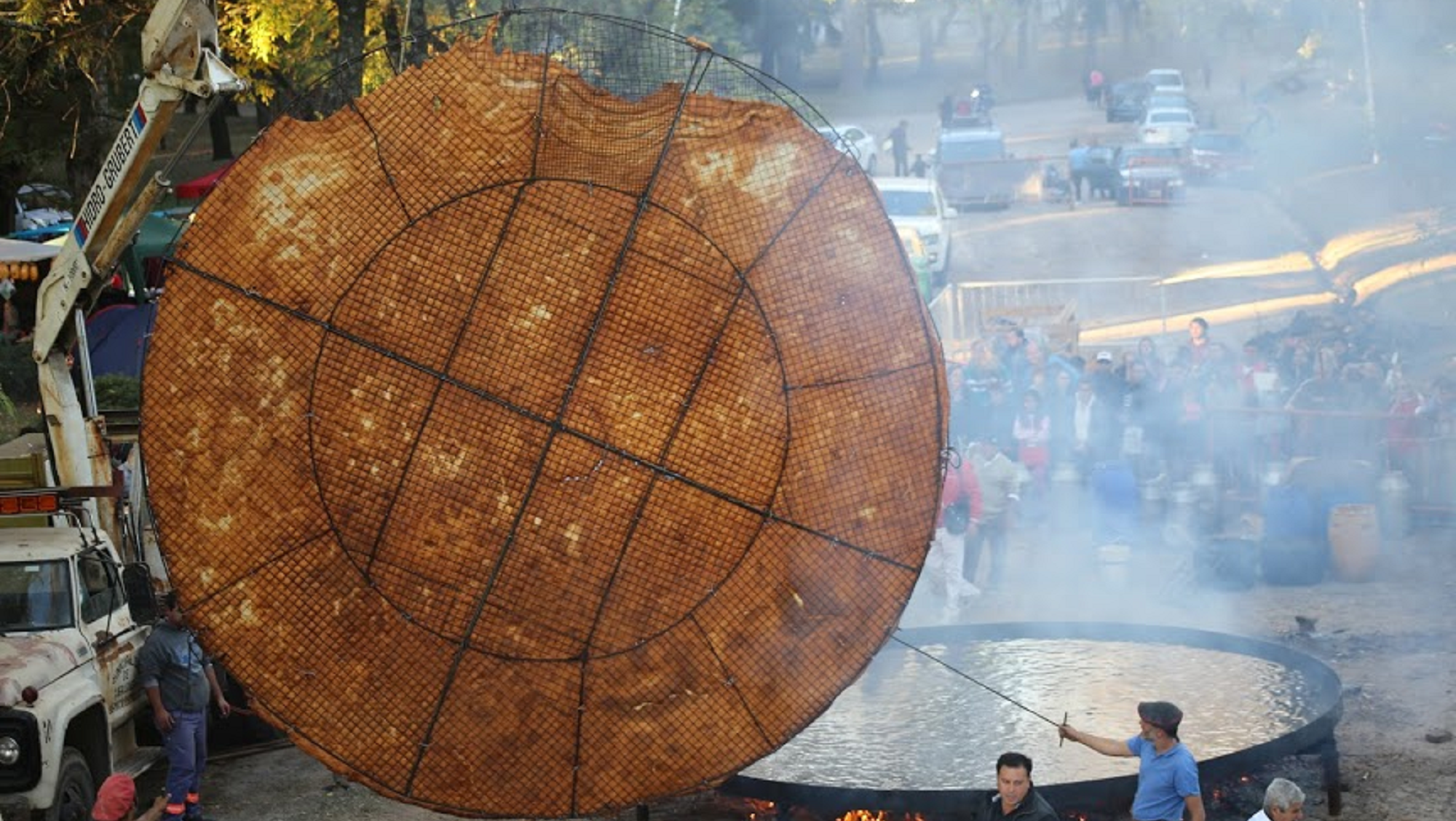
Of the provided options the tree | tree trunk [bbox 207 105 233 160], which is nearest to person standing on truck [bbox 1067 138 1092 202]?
tree trunk [bbox 207 105 233 160]

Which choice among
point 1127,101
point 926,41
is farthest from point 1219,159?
point 926,41

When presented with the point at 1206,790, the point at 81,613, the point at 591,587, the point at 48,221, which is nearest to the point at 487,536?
the point at 591,587

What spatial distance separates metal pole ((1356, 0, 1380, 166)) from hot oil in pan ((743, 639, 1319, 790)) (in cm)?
2043

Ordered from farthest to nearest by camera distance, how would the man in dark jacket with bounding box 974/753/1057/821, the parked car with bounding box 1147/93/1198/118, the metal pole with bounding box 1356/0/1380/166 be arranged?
the parked car with bounding box 1147/93/1198/118 → the metal pole with bounding box 1356/0/1380/166 → the man in dark jacket with bounding box 974/753/1057/821

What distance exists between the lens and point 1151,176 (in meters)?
39.8

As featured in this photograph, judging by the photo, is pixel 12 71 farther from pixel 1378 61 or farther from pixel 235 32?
pixel 1378 61

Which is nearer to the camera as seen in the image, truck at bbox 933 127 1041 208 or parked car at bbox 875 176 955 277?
parked car at bbox 875 176 955 277

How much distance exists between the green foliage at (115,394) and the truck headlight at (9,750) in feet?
23.9

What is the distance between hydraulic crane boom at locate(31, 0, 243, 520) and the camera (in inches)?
326

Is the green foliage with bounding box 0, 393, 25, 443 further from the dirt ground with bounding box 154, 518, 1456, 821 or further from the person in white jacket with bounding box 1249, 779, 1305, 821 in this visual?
the person in white jacket with bounding box 1249, 779, 1305, 821

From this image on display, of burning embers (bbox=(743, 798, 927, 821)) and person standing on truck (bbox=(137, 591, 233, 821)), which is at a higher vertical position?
person standing on truck (bbox=(137, 591, 233, 821))

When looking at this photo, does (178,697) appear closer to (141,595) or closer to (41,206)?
(141,595)

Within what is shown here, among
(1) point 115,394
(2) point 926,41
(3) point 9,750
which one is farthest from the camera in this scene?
(2) point 926,41

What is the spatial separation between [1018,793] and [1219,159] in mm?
35027
